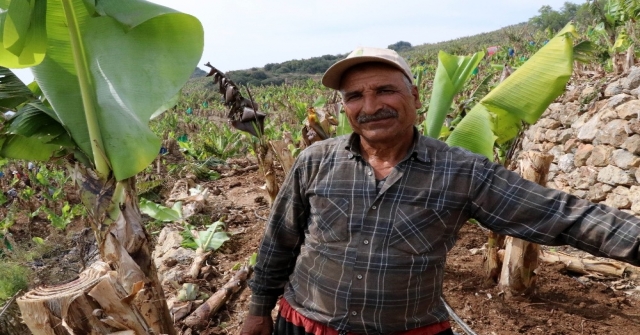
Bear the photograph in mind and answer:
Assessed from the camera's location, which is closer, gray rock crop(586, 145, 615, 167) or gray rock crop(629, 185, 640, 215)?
gray rock crop(629, 185, 640, 215)

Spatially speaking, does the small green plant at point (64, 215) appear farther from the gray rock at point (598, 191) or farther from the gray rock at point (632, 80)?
the gray rock at point (632, 80)

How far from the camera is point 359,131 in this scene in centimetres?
163

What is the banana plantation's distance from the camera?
1.84m

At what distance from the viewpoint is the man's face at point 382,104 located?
5.15 ft

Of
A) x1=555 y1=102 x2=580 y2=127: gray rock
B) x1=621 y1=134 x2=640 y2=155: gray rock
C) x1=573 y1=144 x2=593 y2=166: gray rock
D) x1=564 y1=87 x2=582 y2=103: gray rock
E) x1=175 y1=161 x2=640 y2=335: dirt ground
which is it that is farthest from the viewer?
x1=564 y1=87 x2=582 y2=103: gray rock

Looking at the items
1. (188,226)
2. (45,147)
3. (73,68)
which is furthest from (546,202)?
(188,226)

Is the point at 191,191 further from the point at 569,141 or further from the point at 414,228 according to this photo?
the point at 414,228

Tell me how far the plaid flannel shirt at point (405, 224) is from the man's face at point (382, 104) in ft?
0.28

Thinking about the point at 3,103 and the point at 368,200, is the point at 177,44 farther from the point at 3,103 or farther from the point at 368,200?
the point at 368,200

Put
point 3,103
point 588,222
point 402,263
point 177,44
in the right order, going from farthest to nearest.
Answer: point 3,103 < point 177,44 < point 402,263 < point 588,222

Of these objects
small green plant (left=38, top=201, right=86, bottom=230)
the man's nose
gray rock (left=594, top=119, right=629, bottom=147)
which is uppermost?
the man's nose

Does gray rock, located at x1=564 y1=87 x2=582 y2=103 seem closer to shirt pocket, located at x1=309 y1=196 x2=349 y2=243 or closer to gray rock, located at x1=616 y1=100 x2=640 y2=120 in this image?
gray rock, located at x1=616 y1=100 x2=640 y2=120

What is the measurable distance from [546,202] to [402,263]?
0.48 meters

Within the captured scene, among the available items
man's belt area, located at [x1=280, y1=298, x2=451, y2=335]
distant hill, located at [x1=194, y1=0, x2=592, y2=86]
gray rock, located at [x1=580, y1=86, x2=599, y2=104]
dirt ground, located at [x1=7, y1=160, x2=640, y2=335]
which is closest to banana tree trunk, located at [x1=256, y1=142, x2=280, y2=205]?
dirt ground, located at [x1=7, y1=160, x2=640, y2=335]
